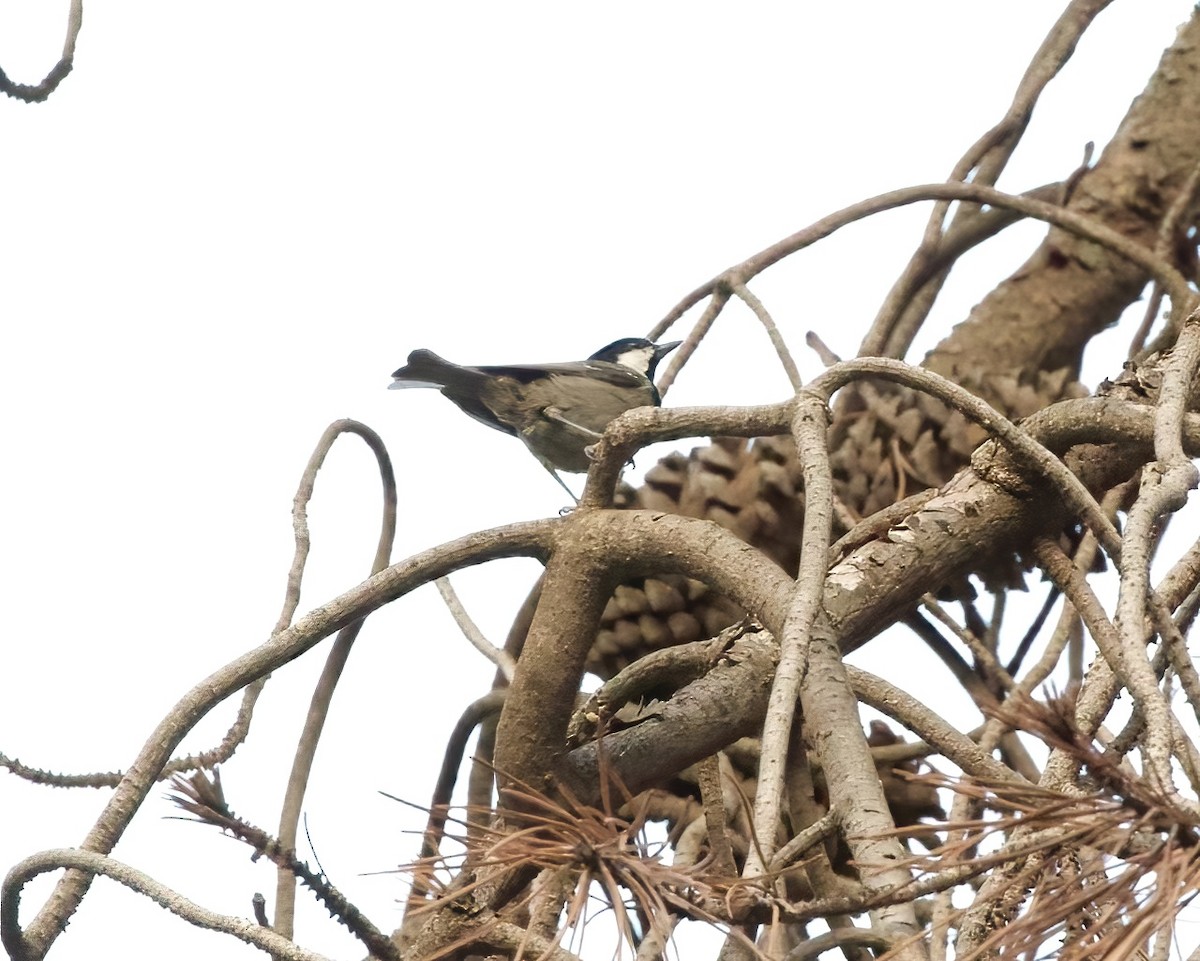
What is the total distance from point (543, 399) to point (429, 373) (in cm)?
30

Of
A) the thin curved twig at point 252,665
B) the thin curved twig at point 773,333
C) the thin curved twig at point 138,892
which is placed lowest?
the thin curved twig at point 138,892

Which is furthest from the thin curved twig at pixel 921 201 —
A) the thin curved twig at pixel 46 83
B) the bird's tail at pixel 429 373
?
the thin curved twig at pixel 46 83

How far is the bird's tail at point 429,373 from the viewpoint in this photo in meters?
3.36

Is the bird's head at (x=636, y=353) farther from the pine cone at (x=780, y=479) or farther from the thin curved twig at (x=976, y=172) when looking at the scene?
the pine cone at (x=780, y=479)

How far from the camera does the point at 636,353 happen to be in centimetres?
415

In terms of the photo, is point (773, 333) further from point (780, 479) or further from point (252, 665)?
point (252, 665)

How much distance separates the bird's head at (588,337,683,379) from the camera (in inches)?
161

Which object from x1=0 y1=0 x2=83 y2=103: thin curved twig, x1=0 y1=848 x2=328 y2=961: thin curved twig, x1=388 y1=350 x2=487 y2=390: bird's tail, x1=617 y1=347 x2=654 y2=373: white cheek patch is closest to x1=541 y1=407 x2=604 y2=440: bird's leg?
x1=388 y1=350 x2=487 y2=390: bird's tail

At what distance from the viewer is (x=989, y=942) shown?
0.94 meters

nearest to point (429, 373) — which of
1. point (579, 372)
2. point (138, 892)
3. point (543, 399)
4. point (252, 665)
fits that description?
point (543, 399)

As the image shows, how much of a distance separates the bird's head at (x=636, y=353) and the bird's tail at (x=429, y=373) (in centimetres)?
66

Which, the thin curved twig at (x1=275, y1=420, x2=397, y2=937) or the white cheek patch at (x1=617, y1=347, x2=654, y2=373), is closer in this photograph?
the thin curved twig at (x1=275, y1=420, x2=397, y2=937)

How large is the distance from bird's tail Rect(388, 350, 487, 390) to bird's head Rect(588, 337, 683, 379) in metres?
0.66

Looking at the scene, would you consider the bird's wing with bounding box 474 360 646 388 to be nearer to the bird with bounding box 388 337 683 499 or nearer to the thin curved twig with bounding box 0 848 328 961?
the bird with bounding box 388 337 683 499
